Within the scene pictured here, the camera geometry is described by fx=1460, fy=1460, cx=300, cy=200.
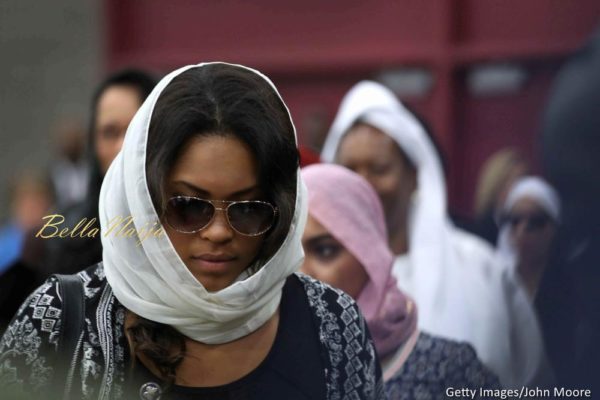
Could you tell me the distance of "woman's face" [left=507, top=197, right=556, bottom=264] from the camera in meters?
5.16

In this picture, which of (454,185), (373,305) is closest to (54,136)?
(454,185)

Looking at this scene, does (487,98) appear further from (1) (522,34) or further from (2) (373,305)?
(2) (373,305)

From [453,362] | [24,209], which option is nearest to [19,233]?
[24,209]

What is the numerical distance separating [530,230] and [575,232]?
7.8 inches

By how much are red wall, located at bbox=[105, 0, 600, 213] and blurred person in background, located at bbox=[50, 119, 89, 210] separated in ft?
2.88

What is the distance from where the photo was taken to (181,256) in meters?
2.78

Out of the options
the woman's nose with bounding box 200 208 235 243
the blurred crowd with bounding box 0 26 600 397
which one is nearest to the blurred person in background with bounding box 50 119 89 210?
the blurred crowd with bounding box 0 26 600 397

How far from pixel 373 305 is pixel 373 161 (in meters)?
1.23

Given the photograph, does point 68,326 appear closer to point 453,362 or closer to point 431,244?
point 453,362

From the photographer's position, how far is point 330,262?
379 centimetres

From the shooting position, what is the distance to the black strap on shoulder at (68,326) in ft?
8.52

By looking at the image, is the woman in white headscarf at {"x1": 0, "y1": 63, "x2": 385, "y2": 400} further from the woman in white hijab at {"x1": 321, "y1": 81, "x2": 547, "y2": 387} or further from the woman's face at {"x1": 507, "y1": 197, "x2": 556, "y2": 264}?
the woman's face at {"x1": 507, "y1": 197, "x2": 556, "y2": 264}

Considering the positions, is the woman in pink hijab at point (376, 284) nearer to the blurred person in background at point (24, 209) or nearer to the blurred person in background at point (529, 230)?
the blurred person in background at point (529, 230)

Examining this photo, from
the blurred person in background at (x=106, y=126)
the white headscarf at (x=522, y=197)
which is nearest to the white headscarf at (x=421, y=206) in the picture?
the white headscarf at (x=522, y=197)
